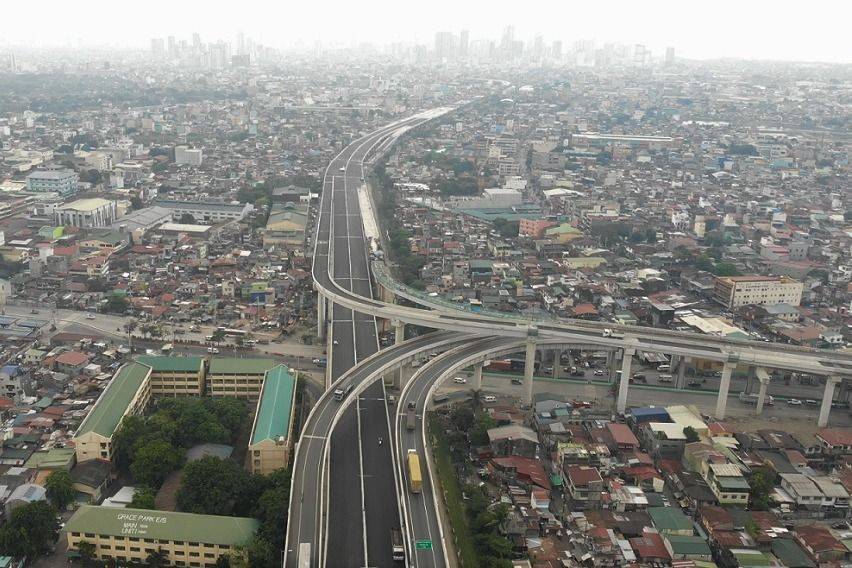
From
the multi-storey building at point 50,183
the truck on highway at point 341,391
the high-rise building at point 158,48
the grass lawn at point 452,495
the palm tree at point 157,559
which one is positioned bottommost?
the grass lawn at point 452,495

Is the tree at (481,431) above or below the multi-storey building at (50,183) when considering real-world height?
below

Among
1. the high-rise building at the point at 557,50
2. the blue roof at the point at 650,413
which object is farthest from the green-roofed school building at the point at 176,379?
the high-rise building at the point at 557,50

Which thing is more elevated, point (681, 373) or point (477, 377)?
point (681, 373)

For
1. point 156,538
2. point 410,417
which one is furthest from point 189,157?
point 156,538

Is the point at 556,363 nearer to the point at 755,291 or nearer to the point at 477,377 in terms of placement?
the point at 477,377

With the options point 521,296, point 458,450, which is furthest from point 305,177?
point 458,450

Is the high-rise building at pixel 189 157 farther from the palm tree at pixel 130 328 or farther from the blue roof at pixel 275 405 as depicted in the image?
the blue roof at pixel 275 405

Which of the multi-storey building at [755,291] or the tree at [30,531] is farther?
the multi-storey building at [755,291]

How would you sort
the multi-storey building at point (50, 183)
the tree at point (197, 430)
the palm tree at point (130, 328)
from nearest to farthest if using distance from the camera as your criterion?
the tree at point (197, 430), the palm tree at point (130, 328), the multi-storey building at point (50, 183)
